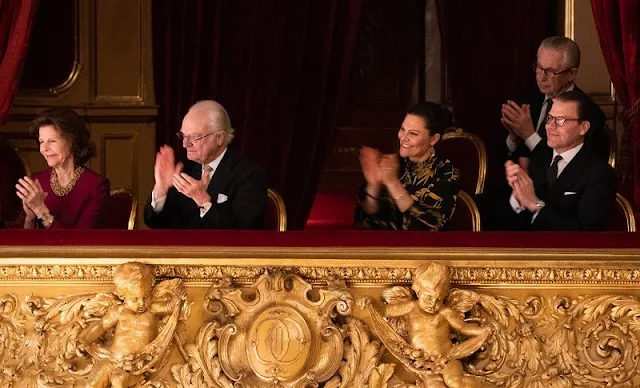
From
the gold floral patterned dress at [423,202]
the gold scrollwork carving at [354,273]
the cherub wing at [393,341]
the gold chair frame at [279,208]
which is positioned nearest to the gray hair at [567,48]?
the gold floral patterned dress at [423,202]

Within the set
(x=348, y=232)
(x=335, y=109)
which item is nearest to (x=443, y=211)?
(x=348, y=232)

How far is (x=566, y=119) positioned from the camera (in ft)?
15.1

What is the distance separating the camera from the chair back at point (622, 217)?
470 centimetres

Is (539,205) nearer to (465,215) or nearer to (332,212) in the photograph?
(465,215)

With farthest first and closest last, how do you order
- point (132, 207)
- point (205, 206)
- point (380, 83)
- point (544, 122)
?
1. point (380, 83)
2. point (544, 122)
3. point (132, 207)
4. point (205, 206)

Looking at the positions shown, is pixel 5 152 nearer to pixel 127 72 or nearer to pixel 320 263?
pixel 127 72

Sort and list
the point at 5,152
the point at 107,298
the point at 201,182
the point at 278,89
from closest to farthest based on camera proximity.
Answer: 1. the point at 107,298
2. the point at 201,182
3. the point at 5,152
4. the point at 278,89

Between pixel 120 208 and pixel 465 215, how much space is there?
1.24 metres

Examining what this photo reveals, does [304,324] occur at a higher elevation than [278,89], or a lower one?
lower

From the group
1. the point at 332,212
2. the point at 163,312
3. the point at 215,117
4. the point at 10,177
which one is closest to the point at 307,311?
the point at 163,312

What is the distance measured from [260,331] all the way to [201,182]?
2.49 feet

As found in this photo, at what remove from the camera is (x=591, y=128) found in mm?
4816

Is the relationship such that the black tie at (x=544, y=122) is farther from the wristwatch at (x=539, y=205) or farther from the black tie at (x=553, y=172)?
the wristwatch at (x=539, y=205)

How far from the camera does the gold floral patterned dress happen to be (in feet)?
15.0
